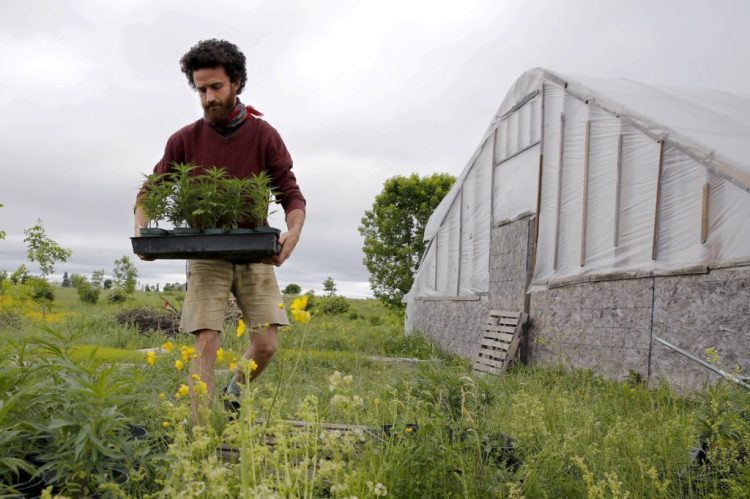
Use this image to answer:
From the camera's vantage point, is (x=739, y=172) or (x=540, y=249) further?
(x=540, y=249)

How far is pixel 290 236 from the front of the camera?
3.09 meters

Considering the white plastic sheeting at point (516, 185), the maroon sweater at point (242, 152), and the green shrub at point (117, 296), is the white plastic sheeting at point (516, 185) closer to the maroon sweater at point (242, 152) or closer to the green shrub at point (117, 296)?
the maroon sweater at point (242, 152)

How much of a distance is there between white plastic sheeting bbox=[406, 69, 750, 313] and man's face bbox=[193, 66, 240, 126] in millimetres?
4016

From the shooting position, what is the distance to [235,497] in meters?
2.02

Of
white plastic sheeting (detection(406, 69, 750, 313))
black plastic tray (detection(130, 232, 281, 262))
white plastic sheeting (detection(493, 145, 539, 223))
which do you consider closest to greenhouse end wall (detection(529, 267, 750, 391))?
white plastic sheeting (detection(406, 69, 750, 313))

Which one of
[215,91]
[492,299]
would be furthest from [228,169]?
[492,299]

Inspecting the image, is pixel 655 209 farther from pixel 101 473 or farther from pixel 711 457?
pixel 101 473

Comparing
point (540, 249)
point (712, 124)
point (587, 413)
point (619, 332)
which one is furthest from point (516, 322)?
point (587, 413)

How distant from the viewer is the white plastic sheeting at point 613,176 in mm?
5113

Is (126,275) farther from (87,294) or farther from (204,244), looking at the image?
(204,244)

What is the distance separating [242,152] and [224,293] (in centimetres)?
79

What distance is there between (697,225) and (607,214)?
4.25ft

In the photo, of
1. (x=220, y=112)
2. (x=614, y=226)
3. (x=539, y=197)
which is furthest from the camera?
(x=539, y=197)

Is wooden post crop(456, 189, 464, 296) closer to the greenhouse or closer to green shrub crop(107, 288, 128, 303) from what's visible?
the greenhouse
